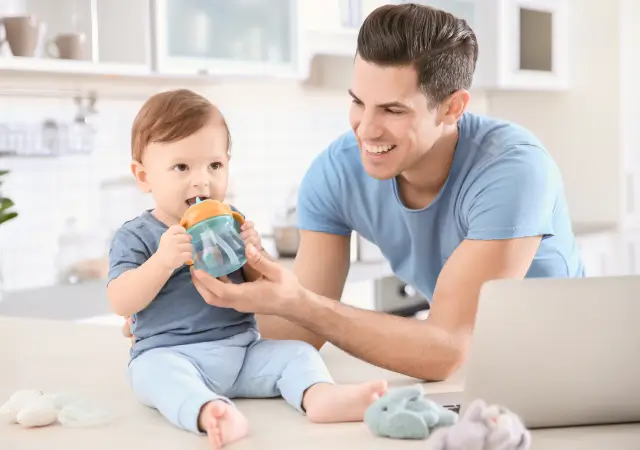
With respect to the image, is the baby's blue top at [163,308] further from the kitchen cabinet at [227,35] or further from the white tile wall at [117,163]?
the white tile wall at [117,163]

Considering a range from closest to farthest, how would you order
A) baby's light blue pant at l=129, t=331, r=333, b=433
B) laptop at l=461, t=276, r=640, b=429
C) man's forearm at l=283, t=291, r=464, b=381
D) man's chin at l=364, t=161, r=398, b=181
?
laptop at l=461, t=276, r=640, b=429, baby's light blue pant at l=129, t=331, r=333, b=433, man's forearm at l=283, t=291, r=464, b=381, man's chin at l=364, t=161, r=398, b=181

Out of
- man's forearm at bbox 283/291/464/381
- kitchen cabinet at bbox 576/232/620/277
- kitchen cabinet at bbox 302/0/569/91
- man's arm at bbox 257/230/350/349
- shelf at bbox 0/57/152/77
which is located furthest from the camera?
kitchen cabinet at bbox 576/232/620/277

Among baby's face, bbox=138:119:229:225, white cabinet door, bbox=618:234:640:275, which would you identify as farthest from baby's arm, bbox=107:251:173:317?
white cabinet door, bbox=618:234:640:275

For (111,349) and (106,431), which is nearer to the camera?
(106,431)

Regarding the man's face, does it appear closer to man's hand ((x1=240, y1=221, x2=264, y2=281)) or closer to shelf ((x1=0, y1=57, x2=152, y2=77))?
man's hand ((x1=240, y1=221, x2=264, y2=281))

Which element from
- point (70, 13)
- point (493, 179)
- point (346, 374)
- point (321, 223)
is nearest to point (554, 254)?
point (493, 179)

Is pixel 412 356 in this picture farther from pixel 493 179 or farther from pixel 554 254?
pixel 554 254

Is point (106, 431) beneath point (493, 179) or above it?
beneath

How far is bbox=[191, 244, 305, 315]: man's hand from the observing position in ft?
4.37

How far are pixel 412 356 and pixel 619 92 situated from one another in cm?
381

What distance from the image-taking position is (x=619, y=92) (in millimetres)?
4961

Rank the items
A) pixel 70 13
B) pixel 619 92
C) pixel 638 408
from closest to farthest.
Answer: pixel 638 408 < pixel 70 13 < pixel 619 92

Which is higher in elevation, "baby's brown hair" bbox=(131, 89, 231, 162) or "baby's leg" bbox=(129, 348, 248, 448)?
"baby's brown hair" bbox=(131, 89, 231, 162)

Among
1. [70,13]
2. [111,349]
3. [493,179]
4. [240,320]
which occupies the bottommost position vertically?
[111,349]
